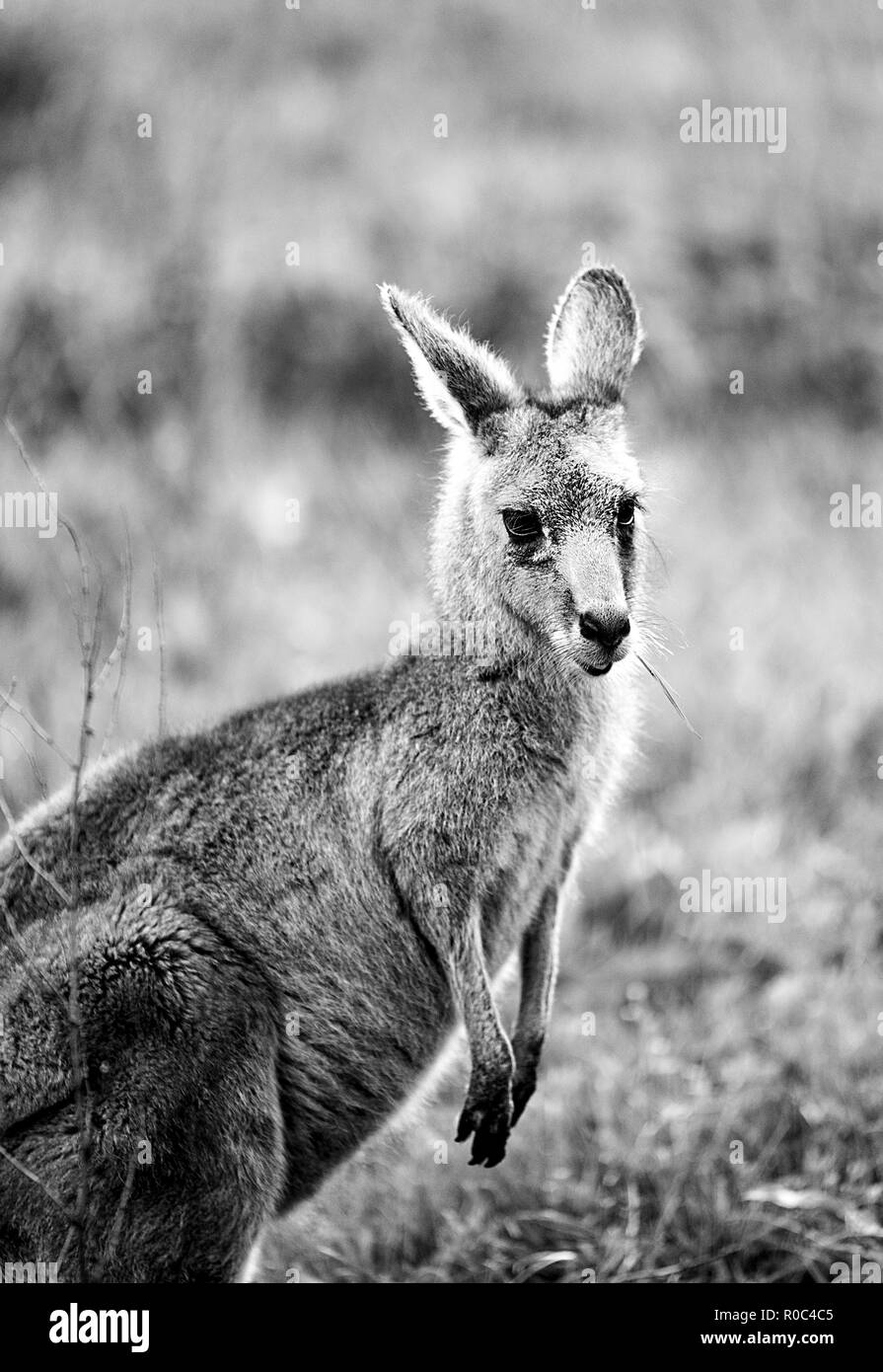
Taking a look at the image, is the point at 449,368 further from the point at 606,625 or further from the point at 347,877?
the point at 347,877

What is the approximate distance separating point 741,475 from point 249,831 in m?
6.37

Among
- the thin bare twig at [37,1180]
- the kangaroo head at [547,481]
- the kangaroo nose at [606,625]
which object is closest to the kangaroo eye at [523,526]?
the kangaroo head at [547,481]

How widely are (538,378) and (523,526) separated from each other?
299cm

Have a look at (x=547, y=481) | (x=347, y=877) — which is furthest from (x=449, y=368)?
(x=347, y=877)

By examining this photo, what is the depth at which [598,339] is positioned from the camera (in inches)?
192

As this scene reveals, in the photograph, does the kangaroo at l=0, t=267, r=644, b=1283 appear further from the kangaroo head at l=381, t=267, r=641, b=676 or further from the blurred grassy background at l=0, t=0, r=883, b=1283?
the blurred grassy background at l=0, t=0, r=883, b=1283

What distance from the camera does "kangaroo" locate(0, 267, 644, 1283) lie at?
13.2 ft

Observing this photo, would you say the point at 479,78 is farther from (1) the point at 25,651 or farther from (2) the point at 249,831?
(2) the point at 249,831

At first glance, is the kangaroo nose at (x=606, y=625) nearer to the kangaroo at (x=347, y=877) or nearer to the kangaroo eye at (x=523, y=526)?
the kangaroo at (x=347, y=877)

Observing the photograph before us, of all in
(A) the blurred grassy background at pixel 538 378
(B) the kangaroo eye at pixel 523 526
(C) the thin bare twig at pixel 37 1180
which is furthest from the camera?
(A) the blurred grassy background at pixel 538 378

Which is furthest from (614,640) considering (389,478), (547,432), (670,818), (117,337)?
(117,337)

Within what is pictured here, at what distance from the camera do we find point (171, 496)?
9492mm

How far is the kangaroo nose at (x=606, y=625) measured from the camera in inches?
161

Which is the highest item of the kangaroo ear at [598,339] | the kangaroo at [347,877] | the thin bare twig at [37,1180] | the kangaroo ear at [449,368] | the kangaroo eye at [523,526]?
the kangaroo ear at [598,339]
